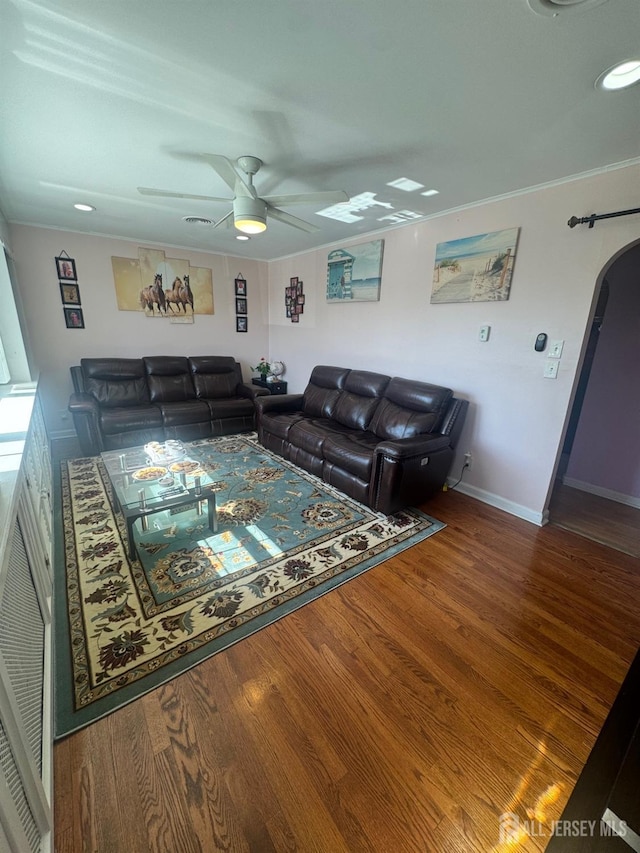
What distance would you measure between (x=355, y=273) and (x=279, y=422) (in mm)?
1928

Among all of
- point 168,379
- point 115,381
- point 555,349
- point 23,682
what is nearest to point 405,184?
point 555,349

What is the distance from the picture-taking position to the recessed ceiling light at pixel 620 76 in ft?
4.22

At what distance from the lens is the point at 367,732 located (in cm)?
125

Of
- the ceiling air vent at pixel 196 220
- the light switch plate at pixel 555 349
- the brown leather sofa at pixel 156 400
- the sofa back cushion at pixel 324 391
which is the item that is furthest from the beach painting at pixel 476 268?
the brown leather sofa at pixel 156 400

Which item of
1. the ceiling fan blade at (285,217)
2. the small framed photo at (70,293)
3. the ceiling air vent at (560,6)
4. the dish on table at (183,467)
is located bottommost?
the dish on table at (183,467)

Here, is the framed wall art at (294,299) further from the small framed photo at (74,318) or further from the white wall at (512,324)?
the small framed photo at (74,318)

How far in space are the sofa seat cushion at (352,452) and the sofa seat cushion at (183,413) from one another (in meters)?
1.91

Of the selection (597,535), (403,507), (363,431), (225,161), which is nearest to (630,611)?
(597,535)

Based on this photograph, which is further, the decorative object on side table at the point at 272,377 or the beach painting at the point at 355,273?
the decorative object on side table at the point at 272,377

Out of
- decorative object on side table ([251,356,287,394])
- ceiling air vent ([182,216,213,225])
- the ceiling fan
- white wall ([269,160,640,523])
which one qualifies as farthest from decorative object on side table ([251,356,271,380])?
the ceiling fan

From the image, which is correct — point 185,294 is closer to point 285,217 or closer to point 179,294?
point 179,294

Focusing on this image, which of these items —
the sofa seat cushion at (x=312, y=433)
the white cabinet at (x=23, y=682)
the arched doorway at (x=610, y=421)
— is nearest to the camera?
the white cabinet at (x=23, y=682)

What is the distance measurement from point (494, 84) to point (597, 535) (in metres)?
2.90

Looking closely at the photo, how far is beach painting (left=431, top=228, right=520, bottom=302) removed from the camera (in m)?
2.60
